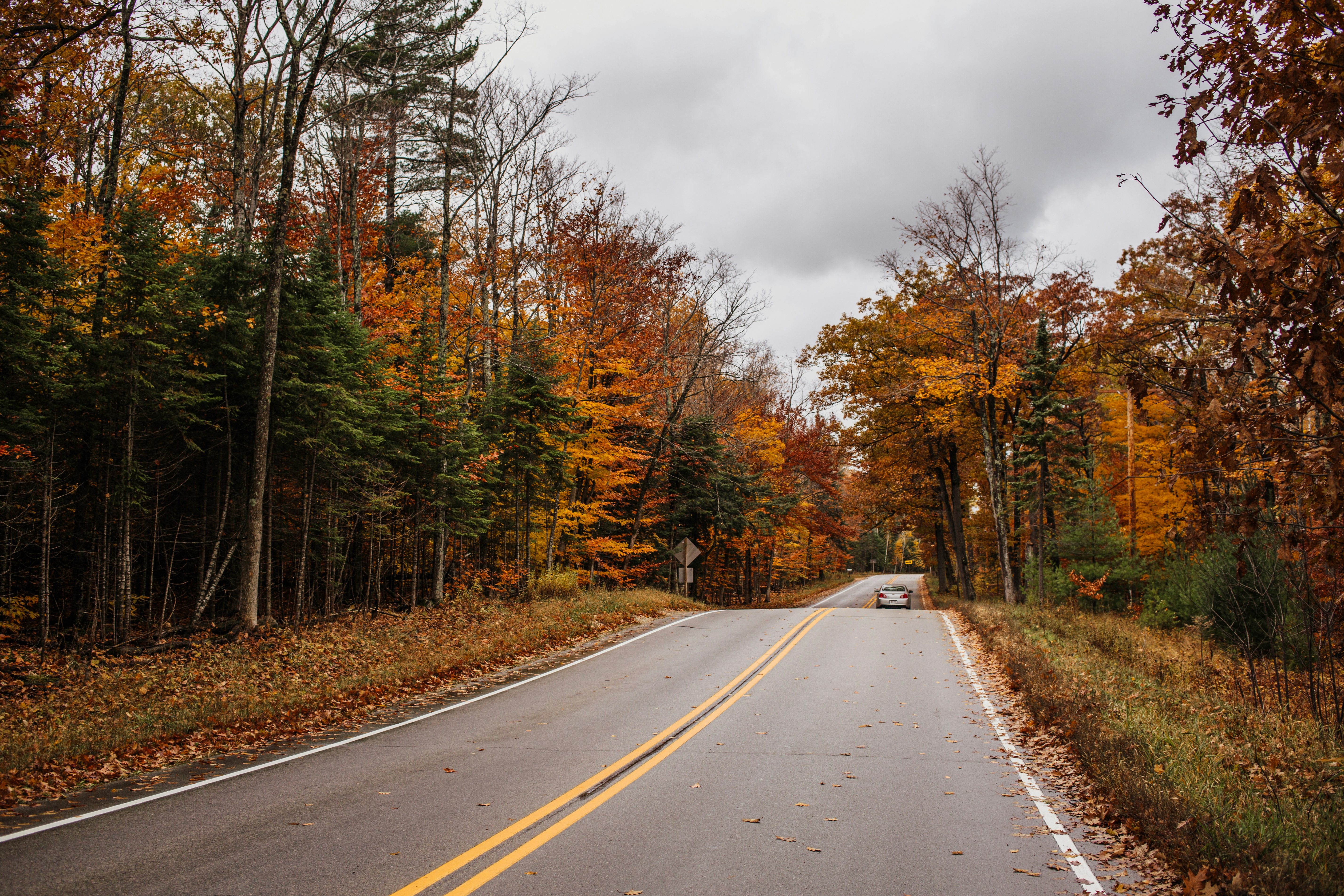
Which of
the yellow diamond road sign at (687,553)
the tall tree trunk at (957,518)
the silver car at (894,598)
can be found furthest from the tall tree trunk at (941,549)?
the yellow diamond road sign at (687,553)

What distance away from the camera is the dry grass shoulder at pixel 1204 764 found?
4.42 metres

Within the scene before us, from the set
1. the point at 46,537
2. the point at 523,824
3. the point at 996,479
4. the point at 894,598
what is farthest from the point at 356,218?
the point at 894,598

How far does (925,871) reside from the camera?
4871mm

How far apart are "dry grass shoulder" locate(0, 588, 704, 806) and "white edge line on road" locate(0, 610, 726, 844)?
2.55ft

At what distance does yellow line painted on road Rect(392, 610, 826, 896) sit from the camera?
4.53m

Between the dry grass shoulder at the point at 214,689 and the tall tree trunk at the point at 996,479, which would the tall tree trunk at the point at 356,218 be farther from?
the tall tree trunk at the point at 996,479

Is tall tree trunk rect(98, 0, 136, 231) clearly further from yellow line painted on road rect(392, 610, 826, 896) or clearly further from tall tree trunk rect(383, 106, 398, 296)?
yellow line painted on road rect(392, 610, 826, 896)

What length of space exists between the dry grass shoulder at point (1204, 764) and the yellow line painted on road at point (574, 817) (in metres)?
3.87

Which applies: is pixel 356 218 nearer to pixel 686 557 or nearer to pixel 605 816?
pixel 686 557

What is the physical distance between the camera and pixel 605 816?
577cm

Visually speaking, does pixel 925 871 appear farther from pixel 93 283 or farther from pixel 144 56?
pixel 144 56

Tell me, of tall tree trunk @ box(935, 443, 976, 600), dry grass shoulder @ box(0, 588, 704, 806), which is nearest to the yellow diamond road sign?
dry grass shoulder @ box(0, 588, 704, 806)

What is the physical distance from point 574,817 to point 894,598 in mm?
33053

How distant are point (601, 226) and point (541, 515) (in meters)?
9.77
